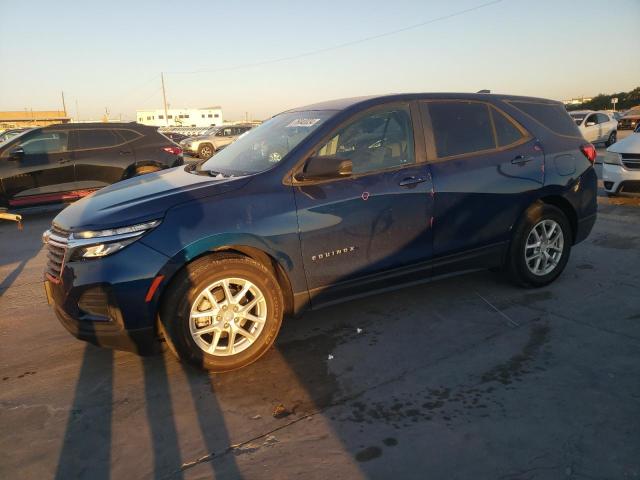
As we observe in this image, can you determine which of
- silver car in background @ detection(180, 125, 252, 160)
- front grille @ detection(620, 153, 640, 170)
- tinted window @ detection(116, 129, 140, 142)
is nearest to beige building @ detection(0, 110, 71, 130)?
silver car in background @ detection(180, 125, 252, 160)

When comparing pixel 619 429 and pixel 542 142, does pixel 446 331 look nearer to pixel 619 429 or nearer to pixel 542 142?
pixel 619 429

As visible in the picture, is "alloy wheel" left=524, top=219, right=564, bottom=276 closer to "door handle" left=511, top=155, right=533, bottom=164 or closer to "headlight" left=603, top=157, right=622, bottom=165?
"door handle" left=511, top=155, right=533, bottom=164

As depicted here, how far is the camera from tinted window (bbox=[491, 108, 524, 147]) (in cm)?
427

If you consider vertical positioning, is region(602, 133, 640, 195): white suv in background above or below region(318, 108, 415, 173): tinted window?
below

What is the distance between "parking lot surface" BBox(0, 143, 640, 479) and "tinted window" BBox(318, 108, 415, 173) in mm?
1307

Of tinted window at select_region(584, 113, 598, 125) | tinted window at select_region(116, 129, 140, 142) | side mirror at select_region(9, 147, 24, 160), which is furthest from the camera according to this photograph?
tinted window at select_region(584, 113, 598, 125)

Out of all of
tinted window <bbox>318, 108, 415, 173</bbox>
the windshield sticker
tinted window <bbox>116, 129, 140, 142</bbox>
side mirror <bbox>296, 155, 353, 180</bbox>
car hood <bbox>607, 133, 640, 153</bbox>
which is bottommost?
car hood <bbox>607, 133, 640, 153</bbox>

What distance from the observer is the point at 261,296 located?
3.29 m

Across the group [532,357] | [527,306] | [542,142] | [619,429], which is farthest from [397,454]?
[542,142]

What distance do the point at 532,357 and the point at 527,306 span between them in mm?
953

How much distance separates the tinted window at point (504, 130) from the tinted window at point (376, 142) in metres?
0.93

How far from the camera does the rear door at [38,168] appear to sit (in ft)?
28.7

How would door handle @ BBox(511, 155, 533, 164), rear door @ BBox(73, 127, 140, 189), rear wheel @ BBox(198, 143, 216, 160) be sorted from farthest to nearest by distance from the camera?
1. rear wheel @ BBox(198, 143, 216, 160)
2. rear door @ BBox(73, 127, 140, 189)
3. door handle @ BBox(511, 155, 533, 164)

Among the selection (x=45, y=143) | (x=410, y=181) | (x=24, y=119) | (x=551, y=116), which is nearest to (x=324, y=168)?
(x=410, y=181)
